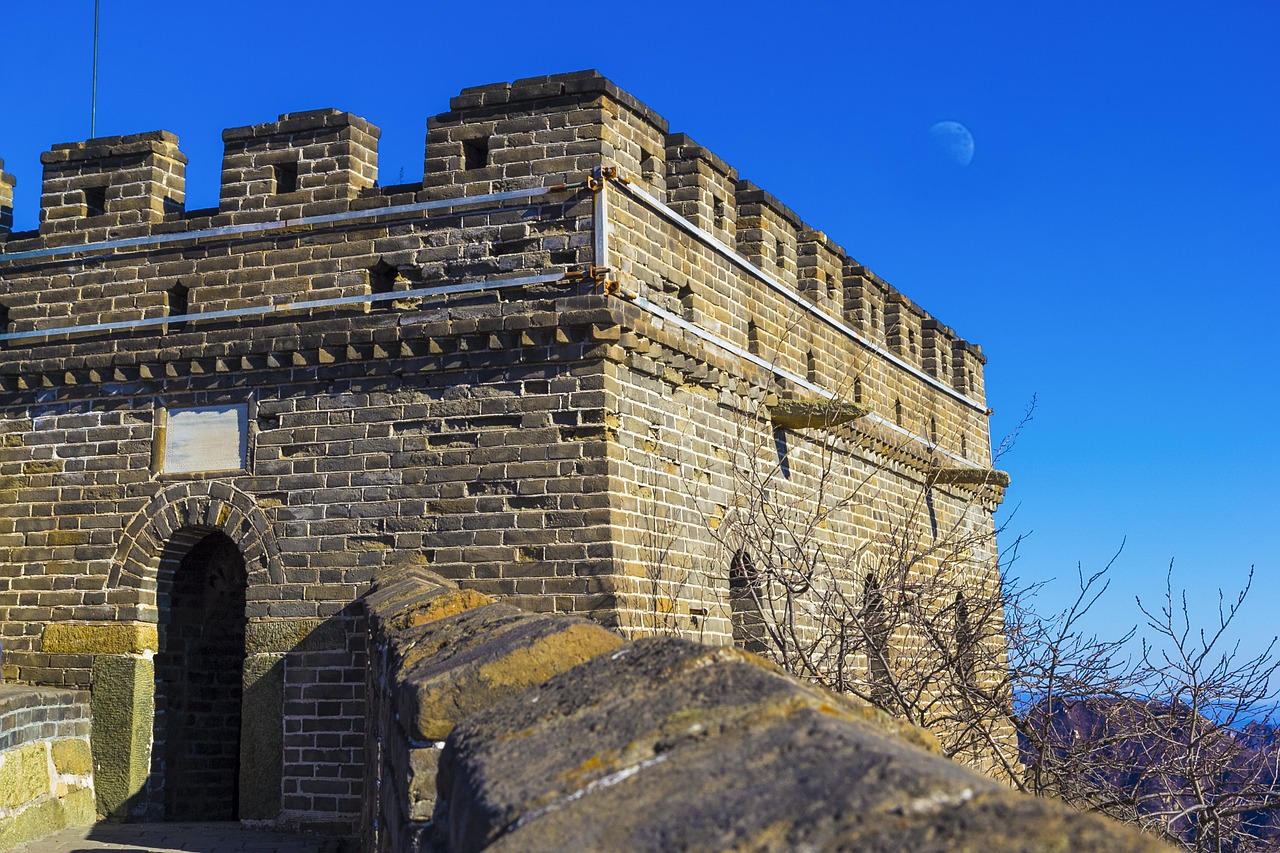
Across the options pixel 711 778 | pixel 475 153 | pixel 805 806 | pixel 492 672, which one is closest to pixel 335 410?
pixel 475 153

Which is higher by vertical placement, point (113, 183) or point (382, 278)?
point (113, 183)

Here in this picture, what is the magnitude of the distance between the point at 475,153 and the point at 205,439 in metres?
3.19

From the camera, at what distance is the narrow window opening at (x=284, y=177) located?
415 inches

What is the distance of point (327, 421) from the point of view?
392 inches

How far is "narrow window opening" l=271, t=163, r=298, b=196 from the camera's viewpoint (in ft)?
34.6

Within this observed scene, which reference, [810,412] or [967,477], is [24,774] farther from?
[967,477]

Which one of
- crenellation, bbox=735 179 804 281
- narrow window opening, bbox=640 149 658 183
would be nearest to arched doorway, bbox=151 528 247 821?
narrow window opening, bbox=640 149 658 183

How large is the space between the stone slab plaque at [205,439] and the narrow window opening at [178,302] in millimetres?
734

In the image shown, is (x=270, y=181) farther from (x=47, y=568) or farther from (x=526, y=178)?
(x=47, y=568)

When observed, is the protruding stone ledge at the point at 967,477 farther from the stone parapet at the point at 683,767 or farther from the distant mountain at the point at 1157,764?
the stone parapet at the point at 683,767

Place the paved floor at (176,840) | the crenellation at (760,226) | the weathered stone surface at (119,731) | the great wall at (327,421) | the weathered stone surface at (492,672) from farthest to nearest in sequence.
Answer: the crenellation at (760,226), the weathered stone surface at (119,731), the great wall at (327,421), the paved floor at (176,840), the weathered stone surface at (492,672)

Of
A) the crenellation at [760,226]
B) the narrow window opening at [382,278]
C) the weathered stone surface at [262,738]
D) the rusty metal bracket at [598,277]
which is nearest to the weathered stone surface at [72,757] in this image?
the weathered stone surface at [262,738]

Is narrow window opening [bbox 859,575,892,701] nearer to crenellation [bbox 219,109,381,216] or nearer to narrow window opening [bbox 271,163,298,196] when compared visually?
crenellation [bbox 219,109,381,216]

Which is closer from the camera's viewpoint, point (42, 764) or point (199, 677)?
point (42, 764)
